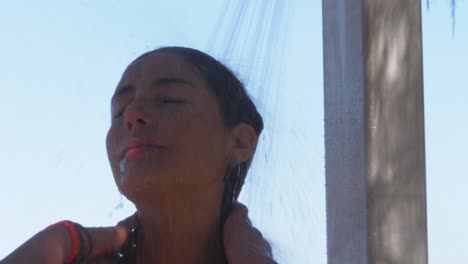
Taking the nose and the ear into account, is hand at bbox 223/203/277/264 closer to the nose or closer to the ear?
the ear

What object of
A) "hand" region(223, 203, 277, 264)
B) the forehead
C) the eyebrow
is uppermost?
the forehead

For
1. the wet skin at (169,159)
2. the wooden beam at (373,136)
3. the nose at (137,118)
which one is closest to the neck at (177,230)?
the wet skin at (169,159)

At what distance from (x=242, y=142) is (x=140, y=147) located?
0.99 ft

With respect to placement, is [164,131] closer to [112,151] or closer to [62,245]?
[112,151]

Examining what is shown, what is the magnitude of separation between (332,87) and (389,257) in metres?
0.43

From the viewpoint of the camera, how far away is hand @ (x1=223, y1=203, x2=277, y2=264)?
1.74m

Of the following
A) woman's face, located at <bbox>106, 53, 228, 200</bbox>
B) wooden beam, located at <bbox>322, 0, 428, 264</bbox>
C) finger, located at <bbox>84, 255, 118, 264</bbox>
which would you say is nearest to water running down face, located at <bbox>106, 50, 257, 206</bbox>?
woman's face, located at <bbox>106, 53, 228, 200</bbox>

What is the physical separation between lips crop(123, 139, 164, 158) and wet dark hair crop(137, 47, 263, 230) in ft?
0.65

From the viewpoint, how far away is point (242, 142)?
199cm

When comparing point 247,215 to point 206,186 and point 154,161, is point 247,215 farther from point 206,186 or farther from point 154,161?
point 154,161

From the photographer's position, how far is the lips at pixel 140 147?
177 centimetres

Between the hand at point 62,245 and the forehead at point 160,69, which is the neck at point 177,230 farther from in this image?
the forehead at point 160,69

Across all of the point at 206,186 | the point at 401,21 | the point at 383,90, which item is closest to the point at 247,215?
the point at 206,186


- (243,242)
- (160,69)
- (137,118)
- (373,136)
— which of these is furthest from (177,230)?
(373,136)
